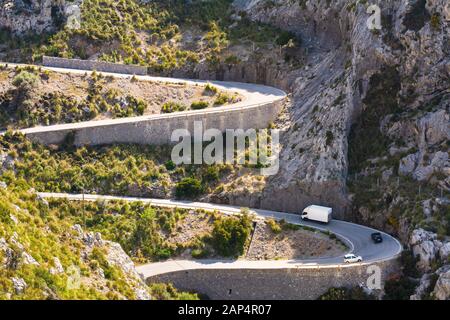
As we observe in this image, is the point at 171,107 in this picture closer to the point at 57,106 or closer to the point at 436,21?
the point at 57,106

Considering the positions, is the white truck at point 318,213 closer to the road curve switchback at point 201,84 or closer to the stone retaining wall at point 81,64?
the road curve switchback at point 201,84

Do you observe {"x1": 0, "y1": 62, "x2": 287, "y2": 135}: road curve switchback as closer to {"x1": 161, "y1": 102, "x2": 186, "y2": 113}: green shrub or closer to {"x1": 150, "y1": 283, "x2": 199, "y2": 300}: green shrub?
{"x1": 161, "y1": 102, "x2": 186, "y2": 113}: green shrub

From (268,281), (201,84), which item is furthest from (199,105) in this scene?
(268,281)

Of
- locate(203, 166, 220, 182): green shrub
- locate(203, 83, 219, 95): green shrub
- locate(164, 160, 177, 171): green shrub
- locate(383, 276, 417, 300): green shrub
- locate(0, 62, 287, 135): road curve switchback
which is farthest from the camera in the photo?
locate(203, 83, 219, 95): green shrub

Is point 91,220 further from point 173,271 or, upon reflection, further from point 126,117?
point 126,117

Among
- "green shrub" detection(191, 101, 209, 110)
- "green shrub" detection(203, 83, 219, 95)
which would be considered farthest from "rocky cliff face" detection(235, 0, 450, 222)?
"green shrub" detection(203, 83, 219, 95)

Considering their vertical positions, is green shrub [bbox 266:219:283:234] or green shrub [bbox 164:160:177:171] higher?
green shrub [bbox 164:160:177:171]
